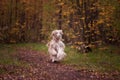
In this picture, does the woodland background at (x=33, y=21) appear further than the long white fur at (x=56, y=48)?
Yes

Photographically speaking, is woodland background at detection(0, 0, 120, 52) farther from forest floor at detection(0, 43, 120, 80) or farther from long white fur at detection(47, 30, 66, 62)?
forest floor at detection(0, 43, 120, 80)

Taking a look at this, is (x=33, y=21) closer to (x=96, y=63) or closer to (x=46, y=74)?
(x=96, y=63)

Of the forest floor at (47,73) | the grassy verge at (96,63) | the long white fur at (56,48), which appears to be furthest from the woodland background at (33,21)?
the forest floor at (47,73)

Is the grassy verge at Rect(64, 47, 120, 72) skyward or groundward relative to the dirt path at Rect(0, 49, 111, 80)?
groundward

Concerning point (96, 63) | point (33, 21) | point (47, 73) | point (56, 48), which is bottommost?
point (96, 63)

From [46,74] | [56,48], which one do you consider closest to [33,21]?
[56,48]

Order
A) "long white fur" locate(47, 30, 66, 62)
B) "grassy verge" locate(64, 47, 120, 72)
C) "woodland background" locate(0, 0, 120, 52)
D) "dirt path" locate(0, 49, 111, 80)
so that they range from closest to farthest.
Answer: "dirt path" locate(0, 49, 111, 80)
"grassy verge" locate(64, 47, 120, 72)
"long white fur" locate(47, 30, 66, 62)
"woodland background" locate(0, 0, 120, 52)

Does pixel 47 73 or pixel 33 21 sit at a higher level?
pixel 33 21

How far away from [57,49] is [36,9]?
1919cm

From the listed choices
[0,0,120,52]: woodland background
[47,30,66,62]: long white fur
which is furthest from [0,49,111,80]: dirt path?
[0,0,120,52]: woodland background

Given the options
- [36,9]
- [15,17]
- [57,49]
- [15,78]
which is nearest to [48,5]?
[36,9]

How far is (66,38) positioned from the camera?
33062 millimetres

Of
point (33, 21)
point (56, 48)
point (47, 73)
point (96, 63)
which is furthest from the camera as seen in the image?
point (33, 21)

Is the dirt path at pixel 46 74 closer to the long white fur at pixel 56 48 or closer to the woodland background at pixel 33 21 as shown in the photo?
the long white fur at pixel 56 48
